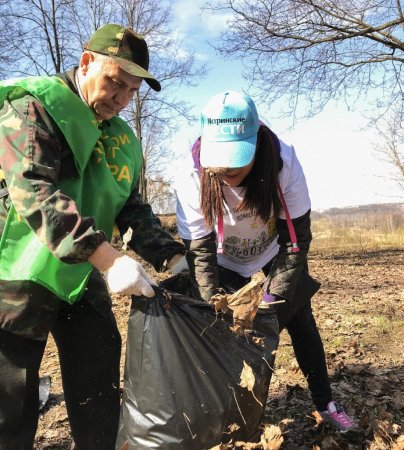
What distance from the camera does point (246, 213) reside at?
224 cm

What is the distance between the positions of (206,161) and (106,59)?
0.55m

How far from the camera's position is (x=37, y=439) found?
2.73 metres

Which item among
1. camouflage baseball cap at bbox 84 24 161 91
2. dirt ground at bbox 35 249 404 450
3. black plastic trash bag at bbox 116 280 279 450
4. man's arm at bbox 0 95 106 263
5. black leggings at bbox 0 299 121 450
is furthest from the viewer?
dirt ground at bbox 35 249 404 450

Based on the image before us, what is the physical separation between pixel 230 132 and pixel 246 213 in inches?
18.1

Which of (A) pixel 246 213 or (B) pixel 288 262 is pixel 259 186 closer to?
(A) pixel 246 213

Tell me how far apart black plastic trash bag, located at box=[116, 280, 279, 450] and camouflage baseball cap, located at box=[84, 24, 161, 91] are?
0.81 m

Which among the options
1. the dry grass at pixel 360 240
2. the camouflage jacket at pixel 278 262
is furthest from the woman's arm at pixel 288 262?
the dry grass at pixel 360 240

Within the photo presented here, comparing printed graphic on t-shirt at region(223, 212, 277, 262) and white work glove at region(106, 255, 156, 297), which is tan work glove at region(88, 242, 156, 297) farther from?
printed graphic on t-shirt at region(223, 212, 277, 262)

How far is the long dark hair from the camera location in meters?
2.08

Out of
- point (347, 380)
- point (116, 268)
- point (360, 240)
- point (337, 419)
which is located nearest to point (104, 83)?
point (116, 268)

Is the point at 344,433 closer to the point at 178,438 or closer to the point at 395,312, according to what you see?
the point at 178,438

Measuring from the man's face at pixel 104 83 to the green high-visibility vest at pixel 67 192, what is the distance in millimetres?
63

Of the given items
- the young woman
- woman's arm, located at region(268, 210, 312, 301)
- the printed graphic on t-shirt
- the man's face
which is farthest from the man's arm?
woman's arm, located at region(268, 210, 312, 301)

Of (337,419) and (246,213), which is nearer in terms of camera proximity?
(246,213)
